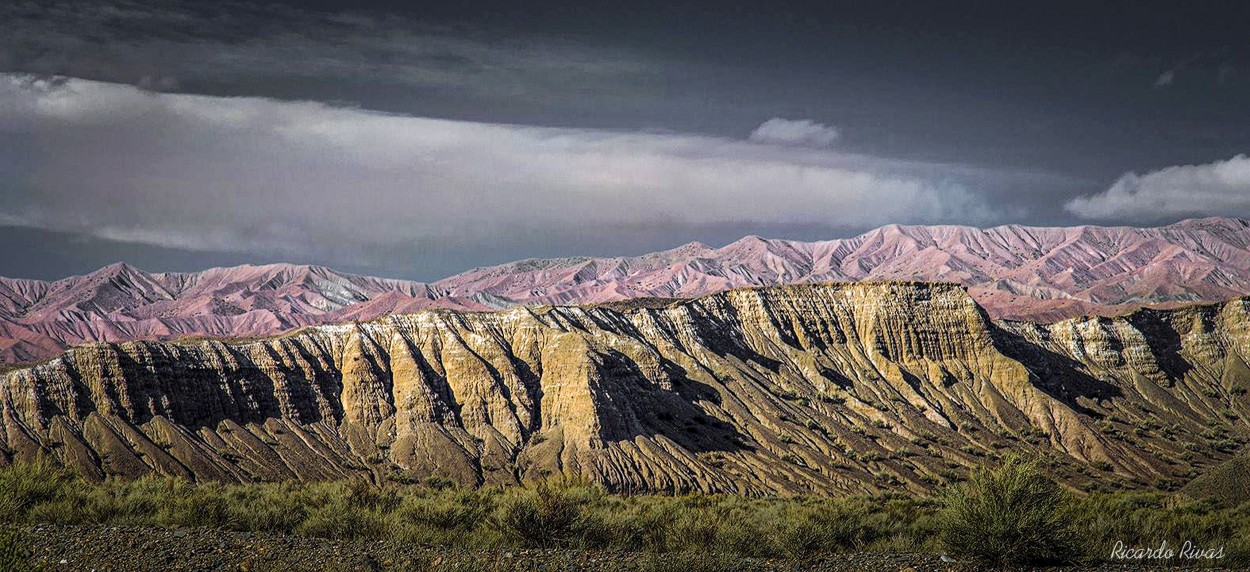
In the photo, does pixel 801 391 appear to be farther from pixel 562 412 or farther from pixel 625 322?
pixel 562 412

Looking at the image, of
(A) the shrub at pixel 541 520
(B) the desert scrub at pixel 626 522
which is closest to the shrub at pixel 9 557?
(B) the desert scrub at pixel 626 522

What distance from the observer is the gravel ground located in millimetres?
24031

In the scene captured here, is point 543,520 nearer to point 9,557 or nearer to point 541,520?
point 541,520

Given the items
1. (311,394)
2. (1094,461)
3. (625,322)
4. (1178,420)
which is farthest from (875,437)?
(311,394)

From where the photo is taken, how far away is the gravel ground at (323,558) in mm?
24031

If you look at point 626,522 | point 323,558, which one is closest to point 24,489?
point 323,558

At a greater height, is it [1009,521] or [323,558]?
[1009,521]

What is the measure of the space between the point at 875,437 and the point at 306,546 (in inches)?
4510

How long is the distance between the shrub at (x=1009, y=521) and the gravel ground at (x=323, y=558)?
1.14 meters

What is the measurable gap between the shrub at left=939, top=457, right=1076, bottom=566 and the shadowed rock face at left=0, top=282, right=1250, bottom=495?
73.8 meters

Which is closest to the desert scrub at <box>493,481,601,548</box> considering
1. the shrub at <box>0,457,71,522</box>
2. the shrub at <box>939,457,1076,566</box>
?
the shrub at <box>939,457,1076,566</box>

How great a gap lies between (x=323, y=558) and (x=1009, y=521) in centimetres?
1764

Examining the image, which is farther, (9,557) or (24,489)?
(24,489)

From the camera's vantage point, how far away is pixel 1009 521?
26188 millimetres
